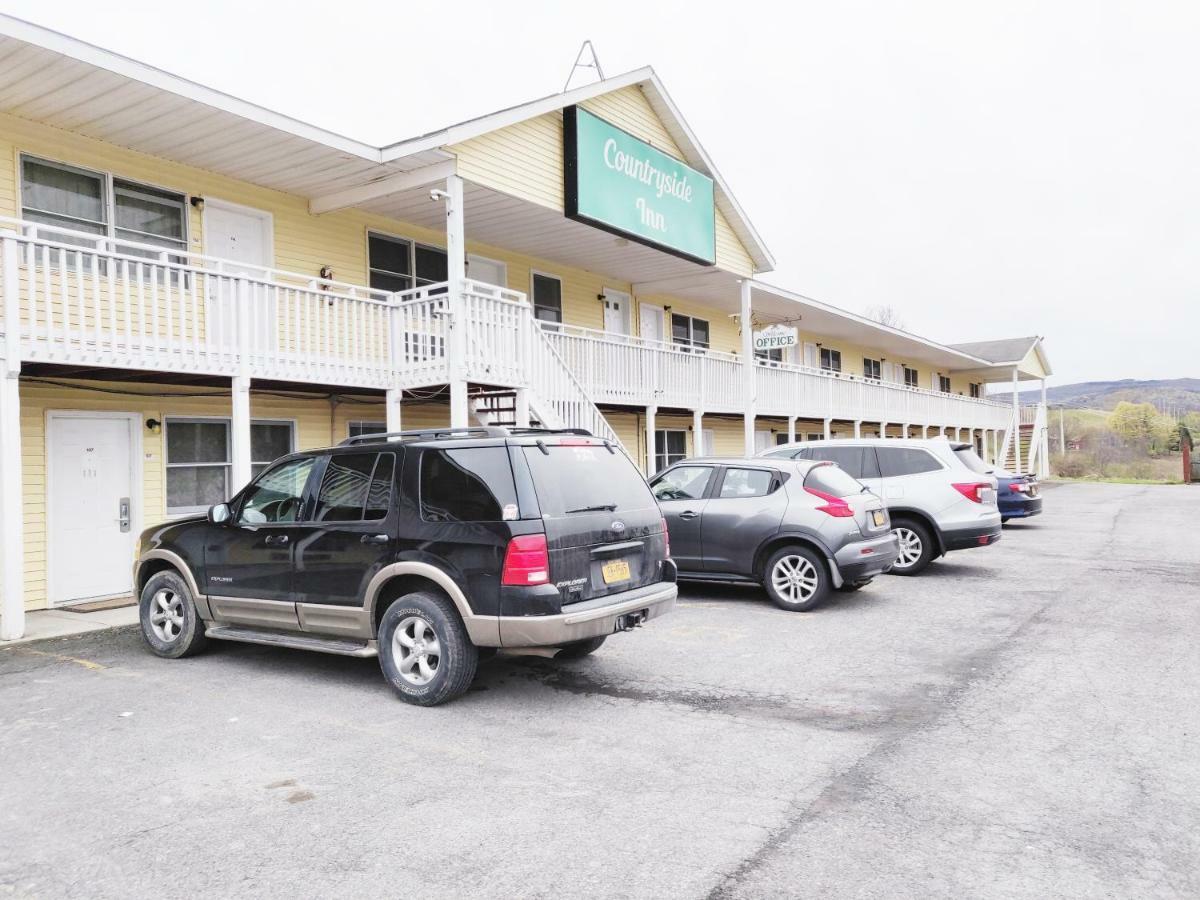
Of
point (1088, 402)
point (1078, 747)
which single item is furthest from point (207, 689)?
point (1088, 402)

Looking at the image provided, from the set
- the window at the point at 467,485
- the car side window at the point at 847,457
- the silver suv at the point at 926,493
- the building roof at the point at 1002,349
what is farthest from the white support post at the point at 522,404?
the building roof at the point at 1002,349

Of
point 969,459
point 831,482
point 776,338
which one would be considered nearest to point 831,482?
point 831,482

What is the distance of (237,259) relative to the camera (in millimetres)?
11508

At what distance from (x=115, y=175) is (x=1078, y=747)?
11.2 m

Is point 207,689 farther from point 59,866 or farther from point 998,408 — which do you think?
point 998,408

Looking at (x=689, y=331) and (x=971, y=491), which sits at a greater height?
(x=689, y=331)

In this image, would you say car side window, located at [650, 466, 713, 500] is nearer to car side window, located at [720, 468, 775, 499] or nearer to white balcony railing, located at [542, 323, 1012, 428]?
car side window, located at [720, 468, 775, 499]

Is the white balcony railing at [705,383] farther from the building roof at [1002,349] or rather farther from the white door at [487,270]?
the building roof at [1002,349]

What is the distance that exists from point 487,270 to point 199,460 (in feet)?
20.8

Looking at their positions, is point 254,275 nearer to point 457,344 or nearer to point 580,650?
point 457,344

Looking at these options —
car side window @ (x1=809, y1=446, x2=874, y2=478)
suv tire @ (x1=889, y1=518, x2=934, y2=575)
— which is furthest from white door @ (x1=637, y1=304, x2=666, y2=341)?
suv tire @ (x1=889, y1=518, x2=934, y2=575)

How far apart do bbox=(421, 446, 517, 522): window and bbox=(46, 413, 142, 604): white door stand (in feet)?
20.3

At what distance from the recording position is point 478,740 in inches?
194

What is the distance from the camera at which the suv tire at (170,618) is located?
6930 millimetres
